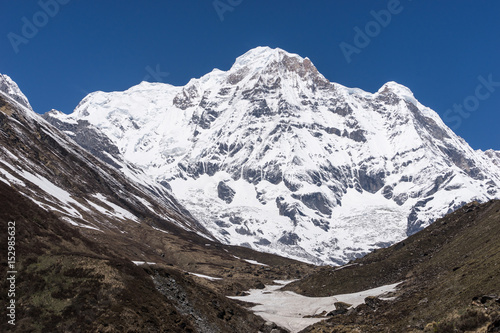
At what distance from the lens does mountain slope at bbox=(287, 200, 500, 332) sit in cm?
3961

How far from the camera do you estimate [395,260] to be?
9606 centimetres

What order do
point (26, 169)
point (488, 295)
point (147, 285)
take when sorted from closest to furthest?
point (488, 295)
point (147, 285)
point (26, 169)

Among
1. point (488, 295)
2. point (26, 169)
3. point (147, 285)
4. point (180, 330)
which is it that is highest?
point (26, 169)

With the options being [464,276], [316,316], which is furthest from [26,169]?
[464,276]

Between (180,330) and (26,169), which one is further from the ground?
(26,169)

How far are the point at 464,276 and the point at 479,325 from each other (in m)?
22.1

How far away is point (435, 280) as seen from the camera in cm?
6625

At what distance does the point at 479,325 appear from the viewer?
34.1m

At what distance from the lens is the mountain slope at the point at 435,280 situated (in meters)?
39.6

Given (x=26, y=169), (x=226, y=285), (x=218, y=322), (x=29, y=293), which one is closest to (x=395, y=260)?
(x=226, y=285)

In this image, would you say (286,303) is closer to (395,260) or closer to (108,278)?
(395,260)

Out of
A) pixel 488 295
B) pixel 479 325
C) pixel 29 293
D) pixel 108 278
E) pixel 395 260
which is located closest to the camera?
pixel 479 325

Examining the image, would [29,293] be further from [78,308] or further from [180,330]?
[180,330]

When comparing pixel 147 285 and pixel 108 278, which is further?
pixel 147 285
